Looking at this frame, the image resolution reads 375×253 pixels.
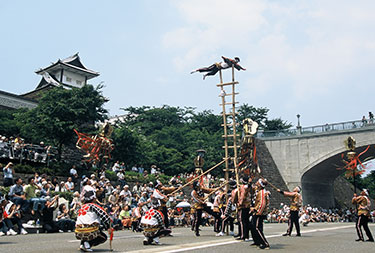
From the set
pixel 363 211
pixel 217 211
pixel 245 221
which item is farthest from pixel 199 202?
pixel 363 211

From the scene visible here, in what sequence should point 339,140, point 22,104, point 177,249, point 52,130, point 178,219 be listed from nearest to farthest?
point 177,249
point 178,219
point 52,130
point 22,104
point 339,140

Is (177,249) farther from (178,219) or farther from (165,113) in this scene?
(165,113)

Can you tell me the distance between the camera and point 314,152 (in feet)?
133

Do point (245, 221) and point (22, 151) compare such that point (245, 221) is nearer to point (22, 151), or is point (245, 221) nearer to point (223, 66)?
point (223, 66)

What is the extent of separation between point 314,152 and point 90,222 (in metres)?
35.9

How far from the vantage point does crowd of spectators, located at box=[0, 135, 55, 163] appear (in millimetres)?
23484

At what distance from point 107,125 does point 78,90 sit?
1233cm

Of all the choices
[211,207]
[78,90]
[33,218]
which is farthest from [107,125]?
[78,90]

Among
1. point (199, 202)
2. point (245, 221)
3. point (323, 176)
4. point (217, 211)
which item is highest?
point (323, 176)

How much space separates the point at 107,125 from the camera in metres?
17.3

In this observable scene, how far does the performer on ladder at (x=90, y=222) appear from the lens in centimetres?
813

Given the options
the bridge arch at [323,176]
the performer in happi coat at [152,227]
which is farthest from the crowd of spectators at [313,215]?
the performer in happi coat at [152,227]

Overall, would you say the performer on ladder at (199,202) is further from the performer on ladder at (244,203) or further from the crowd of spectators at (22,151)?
the crowd of spectators at (22,151)

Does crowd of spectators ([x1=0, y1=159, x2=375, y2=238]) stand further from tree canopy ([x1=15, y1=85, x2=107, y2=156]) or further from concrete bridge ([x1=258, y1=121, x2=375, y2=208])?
concrete bridge ([x1=258, y1=121, x2=375, y2=208])
